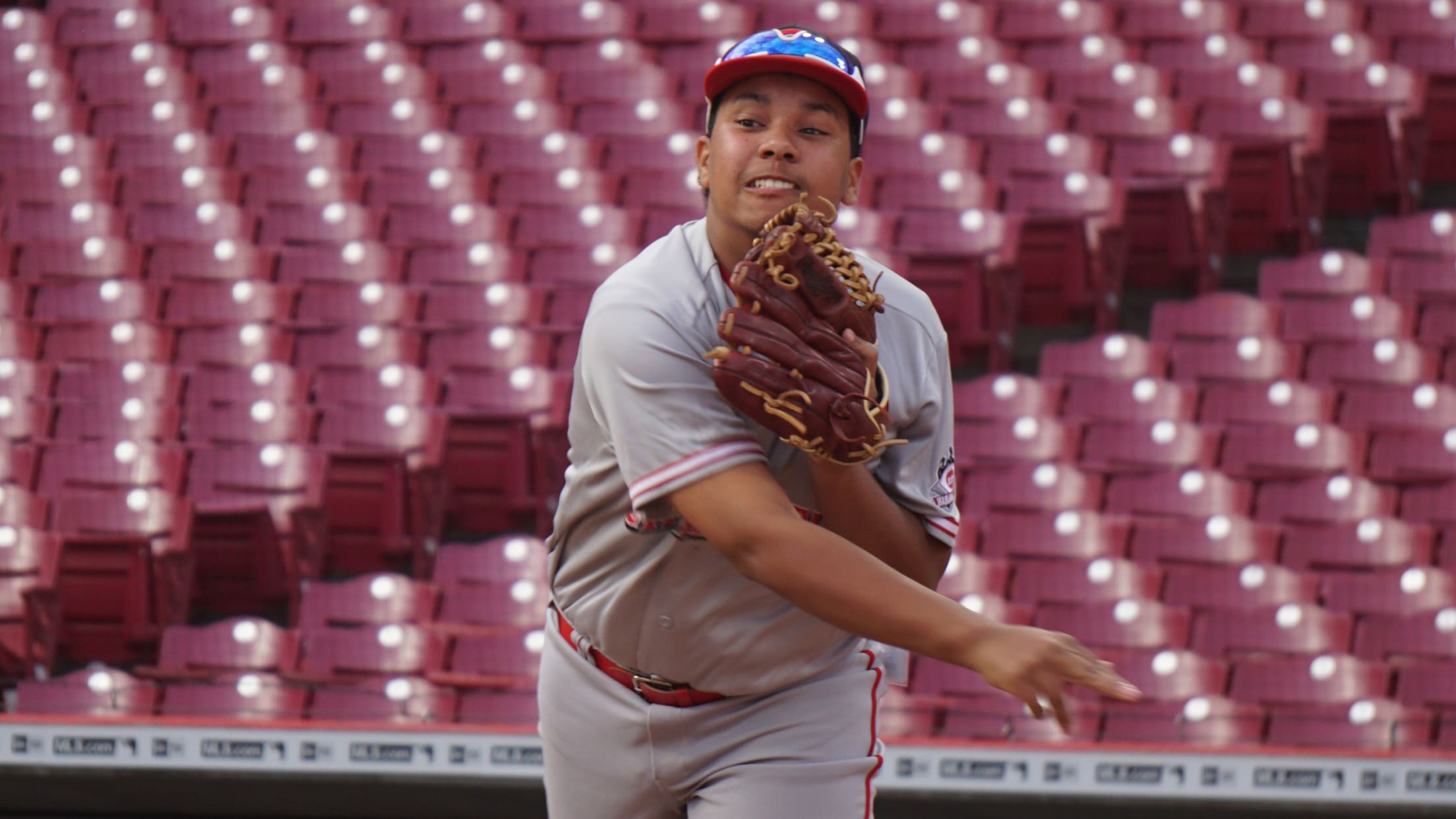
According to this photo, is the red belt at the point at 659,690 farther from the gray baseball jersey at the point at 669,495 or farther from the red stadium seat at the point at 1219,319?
the red stadium seat at the point at 1219,319

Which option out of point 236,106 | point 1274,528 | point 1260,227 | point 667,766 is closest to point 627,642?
point 667,766

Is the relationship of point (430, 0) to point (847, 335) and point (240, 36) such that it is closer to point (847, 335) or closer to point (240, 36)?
point (240, 36)

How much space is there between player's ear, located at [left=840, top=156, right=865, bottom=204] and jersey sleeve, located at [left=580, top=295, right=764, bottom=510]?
236mm

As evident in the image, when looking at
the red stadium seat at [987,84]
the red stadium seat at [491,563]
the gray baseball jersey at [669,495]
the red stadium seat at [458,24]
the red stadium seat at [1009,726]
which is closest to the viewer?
the gray baseball jersey at [669,495]

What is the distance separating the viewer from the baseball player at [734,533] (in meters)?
1.52

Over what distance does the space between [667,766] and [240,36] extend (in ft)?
26.9

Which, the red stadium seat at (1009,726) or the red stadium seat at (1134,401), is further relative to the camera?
the red stadium seat at (1134,401)

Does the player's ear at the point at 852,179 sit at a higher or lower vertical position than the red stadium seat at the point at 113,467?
lower

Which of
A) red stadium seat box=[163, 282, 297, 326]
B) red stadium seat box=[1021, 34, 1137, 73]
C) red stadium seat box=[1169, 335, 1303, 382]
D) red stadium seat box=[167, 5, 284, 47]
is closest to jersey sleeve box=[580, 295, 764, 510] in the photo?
red stadium seat box=[1169, 335, 1303, 382]

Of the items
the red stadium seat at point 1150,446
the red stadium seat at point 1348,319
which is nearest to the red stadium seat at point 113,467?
the red stadium seat at point 1150,446

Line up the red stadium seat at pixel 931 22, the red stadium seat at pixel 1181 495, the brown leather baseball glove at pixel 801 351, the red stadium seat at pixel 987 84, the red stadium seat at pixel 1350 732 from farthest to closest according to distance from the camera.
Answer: the red stadium seat at pixel 931 22 < the red stadium seat at pixel 987 84 < the red stadium seat at pixel 1181 495 < the red stadium seat at pixel 1350 732 < the brown leather baseball glove at pixel 801 351

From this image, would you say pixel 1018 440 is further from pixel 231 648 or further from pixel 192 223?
pixel 192 223

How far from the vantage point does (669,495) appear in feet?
5.08

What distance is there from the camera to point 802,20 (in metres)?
8.70
